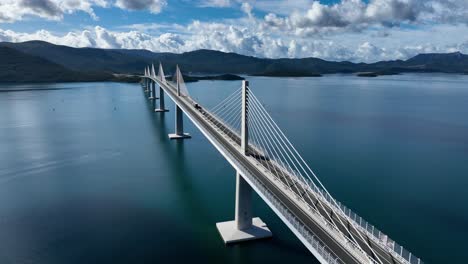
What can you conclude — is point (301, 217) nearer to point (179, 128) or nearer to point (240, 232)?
point (240, 232)

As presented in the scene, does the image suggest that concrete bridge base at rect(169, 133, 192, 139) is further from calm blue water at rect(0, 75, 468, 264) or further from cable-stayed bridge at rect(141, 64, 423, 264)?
cable-stayed bridge at rect(141, 64, 423, 264)

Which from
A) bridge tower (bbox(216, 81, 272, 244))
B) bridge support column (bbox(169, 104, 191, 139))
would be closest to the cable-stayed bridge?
bridge tower (bbox(216, 81, 272, 244))

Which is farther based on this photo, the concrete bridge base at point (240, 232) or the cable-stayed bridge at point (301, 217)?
the concrete bridge base at point (240, 232)

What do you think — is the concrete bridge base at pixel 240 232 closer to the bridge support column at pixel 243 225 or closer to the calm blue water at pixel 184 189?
the bridge support column at pixel 243 225

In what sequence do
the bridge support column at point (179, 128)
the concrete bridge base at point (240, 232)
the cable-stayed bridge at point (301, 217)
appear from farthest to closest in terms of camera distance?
the bridge support column at point (179, 128) → the concrete bridge base at point (240, 232) → the cable-stayed bridge at point (301, 217)

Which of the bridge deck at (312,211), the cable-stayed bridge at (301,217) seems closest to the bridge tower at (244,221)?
the cable-stayed bridge at (301,217)

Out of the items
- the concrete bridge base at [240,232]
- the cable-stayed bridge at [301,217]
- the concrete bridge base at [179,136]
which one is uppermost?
the cable-stayed bridge at [301,217]

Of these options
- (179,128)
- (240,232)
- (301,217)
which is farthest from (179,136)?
(301,217)
